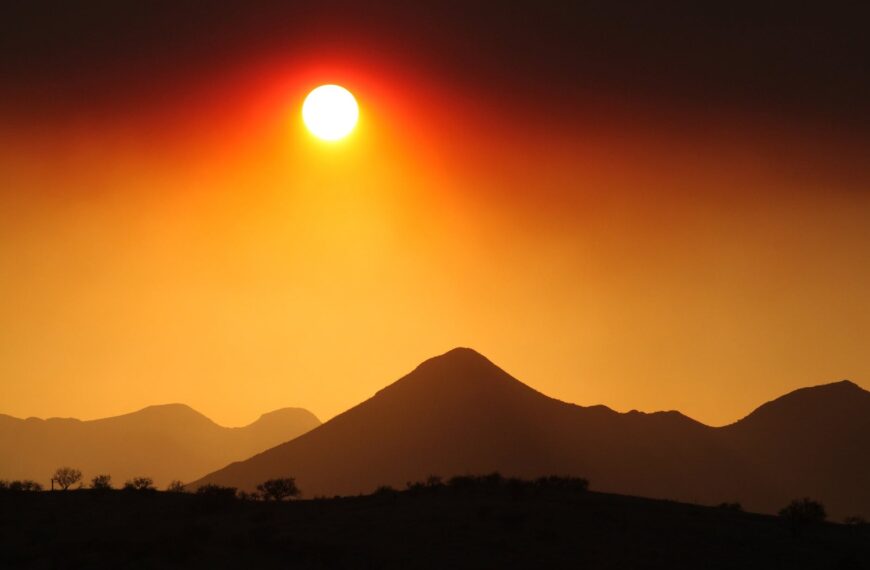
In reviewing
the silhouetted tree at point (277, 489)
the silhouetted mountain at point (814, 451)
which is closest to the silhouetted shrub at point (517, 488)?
the silhouetted tree at point (277, 489)

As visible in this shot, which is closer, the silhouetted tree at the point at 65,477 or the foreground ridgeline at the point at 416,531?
the foreground ridgeline at the point at 416,531

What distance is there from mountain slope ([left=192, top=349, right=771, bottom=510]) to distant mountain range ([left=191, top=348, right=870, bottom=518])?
29 centimetres

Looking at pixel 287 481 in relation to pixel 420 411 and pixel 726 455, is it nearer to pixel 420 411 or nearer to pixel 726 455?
pixel 420 411

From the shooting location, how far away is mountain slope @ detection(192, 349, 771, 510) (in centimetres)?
15712

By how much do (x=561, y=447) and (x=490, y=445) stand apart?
43.3ft

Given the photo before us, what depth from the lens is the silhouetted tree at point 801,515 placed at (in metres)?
45.9

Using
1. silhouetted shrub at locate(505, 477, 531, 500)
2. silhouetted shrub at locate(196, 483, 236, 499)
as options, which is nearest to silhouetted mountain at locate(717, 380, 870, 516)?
silhouetted shrub at locate(505, 477, 531, 500)

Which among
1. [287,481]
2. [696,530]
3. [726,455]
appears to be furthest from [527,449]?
[696,530]

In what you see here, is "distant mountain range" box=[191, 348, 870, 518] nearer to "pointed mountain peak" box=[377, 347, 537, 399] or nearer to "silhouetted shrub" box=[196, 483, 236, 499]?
"pointed mountain peak" box=[377, 347, 537, 399]

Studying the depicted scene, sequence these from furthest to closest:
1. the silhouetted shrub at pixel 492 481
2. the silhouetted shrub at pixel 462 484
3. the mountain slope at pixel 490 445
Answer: the mountain slope at pixel 490 445 < the silhouetted shrub at pixel 492 481 < the silhouetted shrub at pixel 462 484

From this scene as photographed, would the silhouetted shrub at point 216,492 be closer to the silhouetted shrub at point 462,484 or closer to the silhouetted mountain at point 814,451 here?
the silhouetted shrub at point 462,484

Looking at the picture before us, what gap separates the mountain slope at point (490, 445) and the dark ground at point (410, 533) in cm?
10161

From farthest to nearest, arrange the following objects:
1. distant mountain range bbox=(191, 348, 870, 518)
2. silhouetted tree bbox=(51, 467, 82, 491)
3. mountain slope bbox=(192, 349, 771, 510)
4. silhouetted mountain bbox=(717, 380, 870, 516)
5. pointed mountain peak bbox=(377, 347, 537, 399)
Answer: pointed mountain peak bbox=(377, 347, 537, 399), silhouetted mountain bbox=(717, 380, 870, 516), distant mountain range bbox=(191, 348, 870, 518), mountain slope bbox=(192, 349, 771, 510), silhouetted tree bbox=(51, 467, 82, 491)

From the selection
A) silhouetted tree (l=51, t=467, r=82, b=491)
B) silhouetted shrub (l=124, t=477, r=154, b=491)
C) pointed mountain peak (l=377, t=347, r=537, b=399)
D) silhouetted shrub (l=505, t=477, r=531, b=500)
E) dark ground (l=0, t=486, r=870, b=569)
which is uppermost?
pointed mountain peak (l=377, t=347, r=537, b=399)
